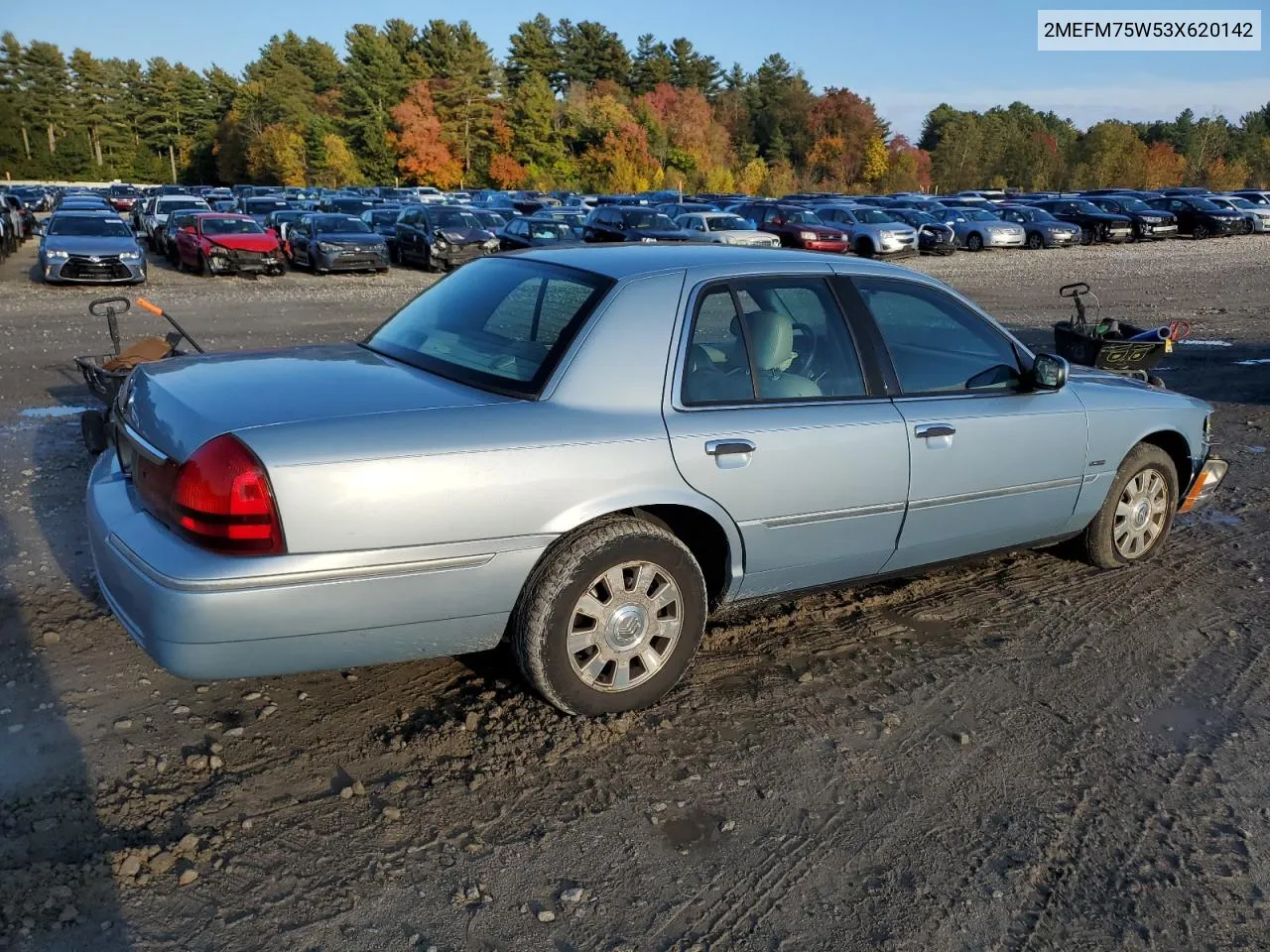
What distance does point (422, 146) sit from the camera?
7400cm

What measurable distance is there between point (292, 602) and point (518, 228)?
25.2 m

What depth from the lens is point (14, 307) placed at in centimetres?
1656

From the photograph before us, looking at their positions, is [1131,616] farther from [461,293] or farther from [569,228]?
[569,228]

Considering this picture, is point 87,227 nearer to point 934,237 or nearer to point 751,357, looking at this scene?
point 751,357

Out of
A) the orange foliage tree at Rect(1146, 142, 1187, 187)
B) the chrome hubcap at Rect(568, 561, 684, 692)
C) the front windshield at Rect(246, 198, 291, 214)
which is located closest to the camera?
the chrome hubcap at Rect(568, 561, 684, 692)

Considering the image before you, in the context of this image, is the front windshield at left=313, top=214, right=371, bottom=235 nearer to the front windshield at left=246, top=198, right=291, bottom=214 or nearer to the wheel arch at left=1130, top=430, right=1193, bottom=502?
the front windshield at left=246, top=198, right=291, bottom=214

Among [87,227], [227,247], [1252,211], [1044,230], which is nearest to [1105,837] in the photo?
[227,247]

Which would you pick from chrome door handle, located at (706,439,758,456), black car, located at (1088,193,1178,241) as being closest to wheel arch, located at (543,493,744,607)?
chrome door handle, located at (706,439,758,456)

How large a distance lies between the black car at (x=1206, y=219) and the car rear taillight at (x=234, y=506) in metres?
43.9

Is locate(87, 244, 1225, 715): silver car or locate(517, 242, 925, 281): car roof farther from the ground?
locate(517, 242, 925, 281): car roof

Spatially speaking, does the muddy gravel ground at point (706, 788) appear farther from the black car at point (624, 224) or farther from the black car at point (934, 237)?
the black car at point (934, 237)

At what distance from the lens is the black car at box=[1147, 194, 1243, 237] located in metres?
39.6

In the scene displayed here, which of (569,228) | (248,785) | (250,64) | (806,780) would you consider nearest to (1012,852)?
(806,780)

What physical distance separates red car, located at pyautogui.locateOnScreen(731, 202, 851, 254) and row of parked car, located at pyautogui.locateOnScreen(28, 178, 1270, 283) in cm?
5
